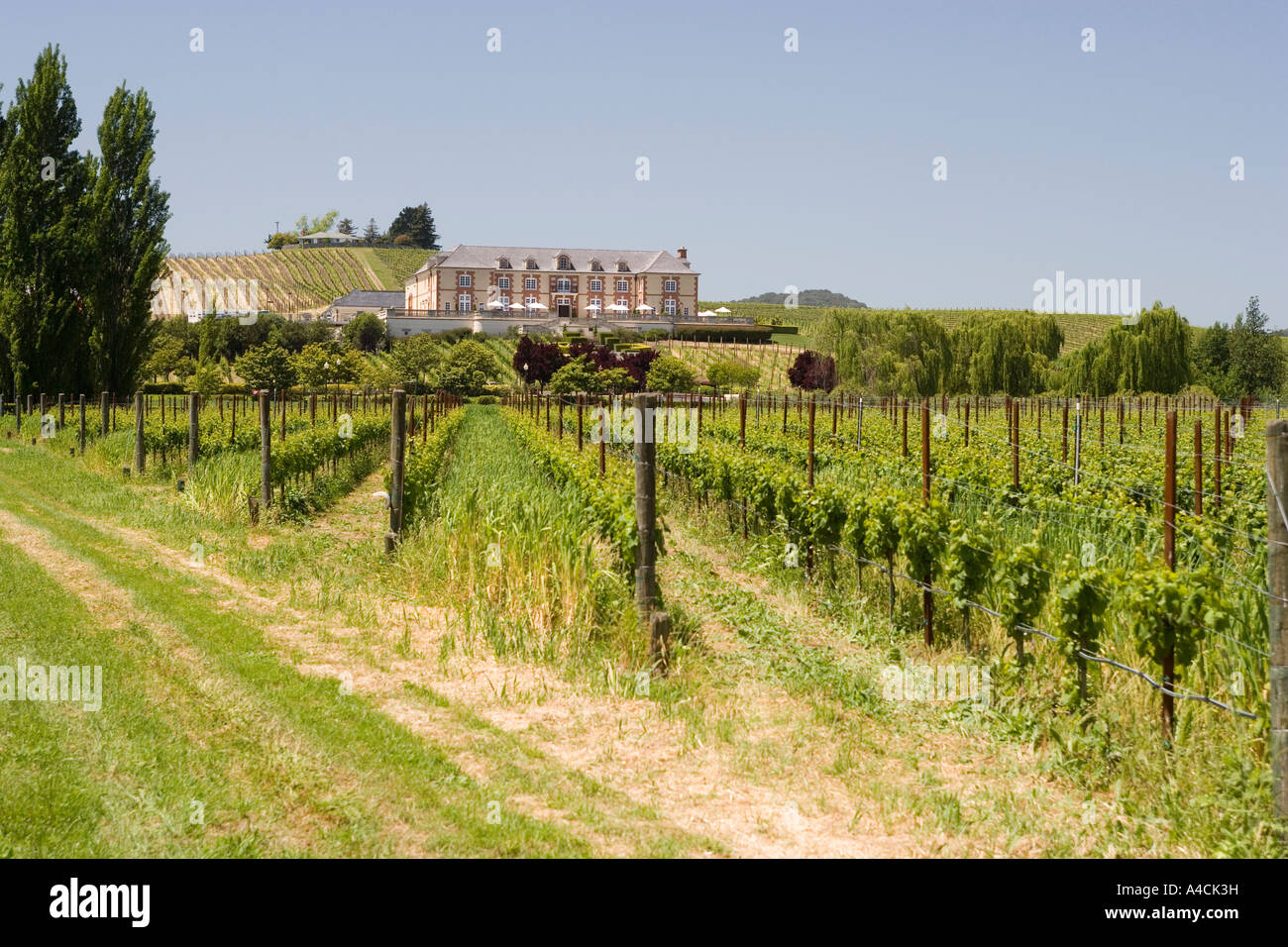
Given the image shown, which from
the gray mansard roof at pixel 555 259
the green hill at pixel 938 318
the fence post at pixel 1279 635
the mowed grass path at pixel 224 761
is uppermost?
the gray mansard roof at pixel 555 259

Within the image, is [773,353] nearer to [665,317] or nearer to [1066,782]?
[665,317]

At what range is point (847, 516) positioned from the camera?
8836 millimetres

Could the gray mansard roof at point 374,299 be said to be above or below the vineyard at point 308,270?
below

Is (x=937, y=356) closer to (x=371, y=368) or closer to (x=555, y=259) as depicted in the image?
(x=371, y=368)

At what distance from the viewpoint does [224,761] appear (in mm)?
5043

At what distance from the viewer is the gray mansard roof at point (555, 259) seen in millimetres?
105938

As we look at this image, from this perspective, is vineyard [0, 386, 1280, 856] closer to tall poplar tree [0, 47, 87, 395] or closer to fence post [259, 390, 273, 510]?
fence post [259, 390, 273, 510]

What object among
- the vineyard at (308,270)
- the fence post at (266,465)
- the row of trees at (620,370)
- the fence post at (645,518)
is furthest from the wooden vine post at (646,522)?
the vineyard at (308,270)

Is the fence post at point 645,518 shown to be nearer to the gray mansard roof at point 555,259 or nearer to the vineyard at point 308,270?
the gray mansard roof at point 555,259

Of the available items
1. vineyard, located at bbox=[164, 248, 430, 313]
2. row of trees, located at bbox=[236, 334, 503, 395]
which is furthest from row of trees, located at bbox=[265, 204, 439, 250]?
row of trees, located at bbox=[236, 334, 503, 395]

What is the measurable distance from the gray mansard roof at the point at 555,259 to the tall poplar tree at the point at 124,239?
71.6 m

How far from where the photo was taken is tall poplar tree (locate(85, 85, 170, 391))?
32656 millimetres
